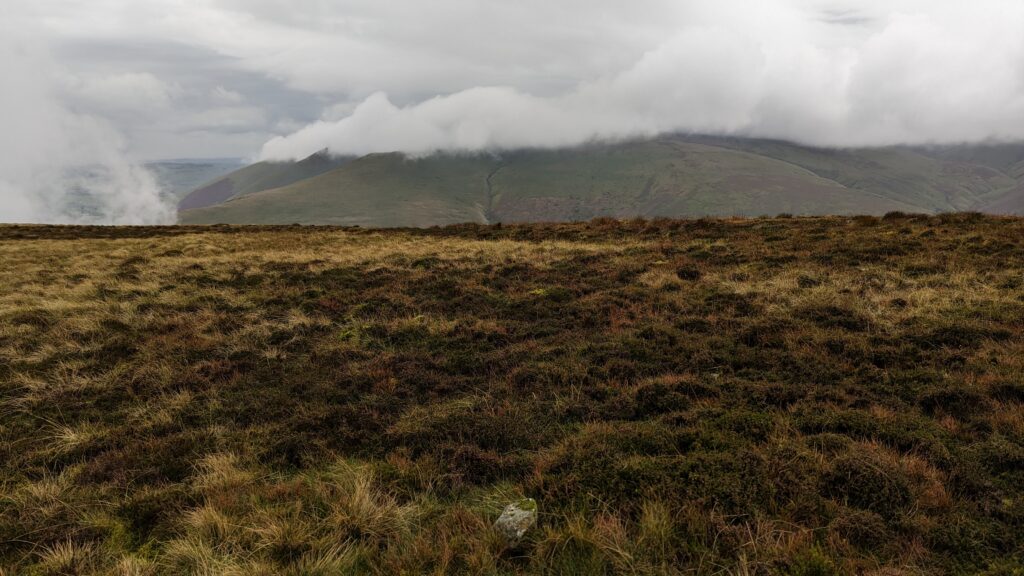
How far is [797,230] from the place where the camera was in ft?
84.9

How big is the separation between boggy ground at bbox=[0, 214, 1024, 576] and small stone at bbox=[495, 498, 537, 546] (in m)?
0.14

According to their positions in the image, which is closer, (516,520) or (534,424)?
(516,520)

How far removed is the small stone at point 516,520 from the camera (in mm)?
4984

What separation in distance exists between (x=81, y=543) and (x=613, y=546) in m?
6.02

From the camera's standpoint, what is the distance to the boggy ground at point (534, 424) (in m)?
4.88

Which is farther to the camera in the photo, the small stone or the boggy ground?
the small stone

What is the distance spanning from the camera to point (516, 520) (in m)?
5.11

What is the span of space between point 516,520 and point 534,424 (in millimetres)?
2660

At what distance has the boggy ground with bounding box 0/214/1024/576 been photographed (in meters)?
4.88

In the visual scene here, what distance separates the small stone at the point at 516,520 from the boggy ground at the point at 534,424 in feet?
0.44

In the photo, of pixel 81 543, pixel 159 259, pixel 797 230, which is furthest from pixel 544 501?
pixel 159 259

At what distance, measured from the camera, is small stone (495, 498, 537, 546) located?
4.98 m

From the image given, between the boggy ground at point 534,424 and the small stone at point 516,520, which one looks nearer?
the boggy ground at point 534,424

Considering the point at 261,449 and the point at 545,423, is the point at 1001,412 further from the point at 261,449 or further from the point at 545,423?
the point at 261,449
